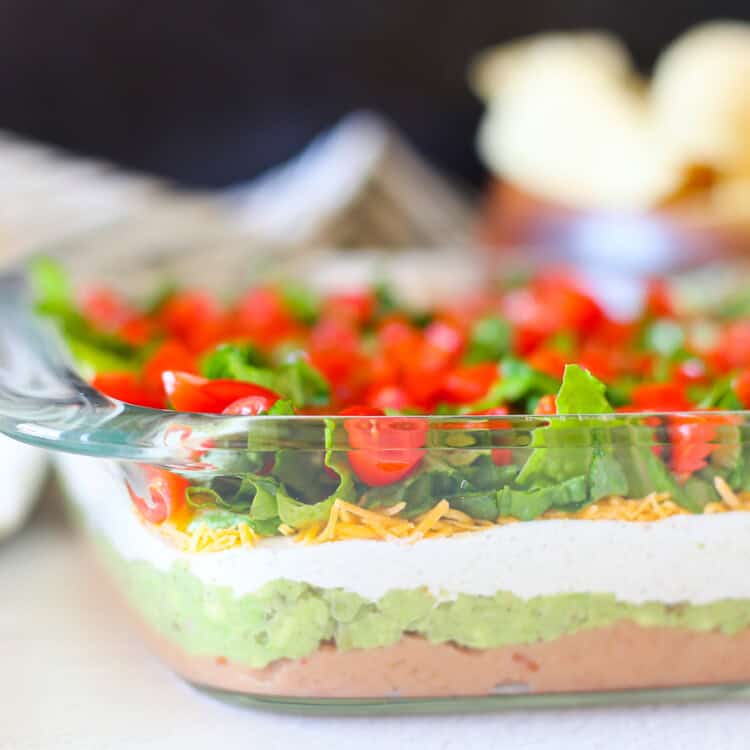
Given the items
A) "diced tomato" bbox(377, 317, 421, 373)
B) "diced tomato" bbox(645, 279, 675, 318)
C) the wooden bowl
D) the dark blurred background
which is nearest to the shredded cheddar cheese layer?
"diced tomato" bbox(377, 317, 421, 373)

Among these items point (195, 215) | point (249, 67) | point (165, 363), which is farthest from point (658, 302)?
point (249, 67)

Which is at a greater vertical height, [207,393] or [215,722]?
[207,393]

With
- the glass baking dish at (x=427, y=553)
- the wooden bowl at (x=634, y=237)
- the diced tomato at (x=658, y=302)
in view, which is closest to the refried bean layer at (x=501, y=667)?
the glass baking dish at (x=427, y=553)

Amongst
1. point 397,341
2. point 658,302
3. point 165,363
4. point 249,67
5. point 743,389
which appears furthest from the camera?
point 249,67

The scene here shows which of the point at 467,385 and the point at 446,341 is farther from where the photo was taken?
the point at 446,341

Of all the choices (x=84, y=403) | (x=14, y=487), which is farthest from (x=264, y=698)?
(x=14, y=487)

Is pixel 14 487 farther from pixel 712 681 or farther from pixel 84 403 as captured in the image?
pixel 712 681

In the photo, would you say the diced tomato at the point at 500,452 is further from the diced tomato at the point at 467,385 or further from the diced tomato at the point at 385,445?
→ the diced tomato at the point at 467,385

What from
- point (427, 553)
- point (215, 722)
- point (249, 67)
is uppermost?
point (249, 67)

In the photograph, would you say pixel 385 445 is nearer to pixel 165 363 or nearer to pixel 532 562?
pixel 532 562
